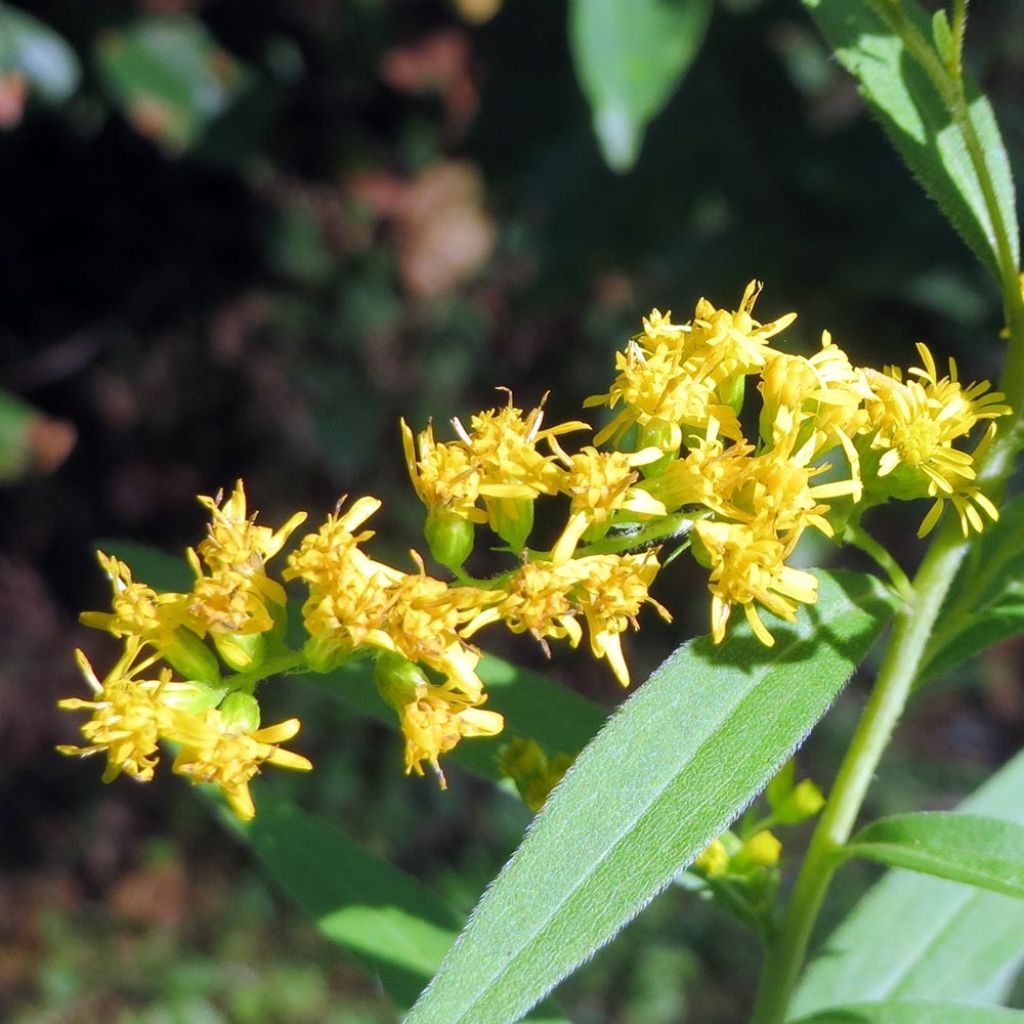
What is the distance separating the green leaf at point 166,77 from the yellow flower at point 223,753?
2043 millimetres

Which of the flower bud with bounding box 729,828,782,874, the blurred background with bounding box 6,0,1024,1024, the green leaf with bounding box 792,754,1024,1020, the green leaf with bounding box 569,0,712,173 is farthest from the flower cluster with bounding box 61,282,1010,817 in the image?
the blurred background with bounding box 6,0,1024,1024

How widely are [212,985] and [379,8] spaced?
10.9ft

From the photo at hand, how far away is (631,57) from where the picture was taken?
2.29 m

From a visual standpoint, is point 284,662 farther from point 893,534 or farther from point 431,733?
point 893,534

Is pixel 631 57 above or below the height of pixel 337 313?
above

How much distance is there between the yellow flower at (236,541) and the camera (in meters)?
1.42

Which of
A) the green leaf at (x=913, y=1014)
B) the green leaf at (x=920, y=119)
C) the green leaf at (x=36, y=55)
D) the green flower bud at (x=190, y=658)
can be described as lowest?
the green leaf at (x=913, y=1014)

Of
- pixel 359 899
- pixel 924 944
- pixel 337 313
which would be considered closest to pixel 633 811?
pixel 359 899

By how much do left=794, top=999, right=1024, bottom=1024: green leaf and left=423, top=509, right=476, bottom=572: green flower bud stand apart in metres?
0.74

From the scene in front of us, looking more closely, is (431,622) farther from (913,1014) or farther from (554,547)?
(913,1014)

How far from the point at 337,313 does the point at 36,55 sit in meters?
1.97

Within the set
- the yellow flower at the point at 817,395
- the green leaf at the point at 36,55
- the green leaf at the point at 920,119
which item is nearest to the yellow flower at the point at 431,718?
the yellow flower at the point at 817,395

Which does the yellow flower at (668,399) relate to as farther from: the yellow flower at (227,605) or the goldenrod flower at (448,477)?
the yellow flower at (227,605)

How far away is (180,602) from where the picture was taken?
141 centimetres
